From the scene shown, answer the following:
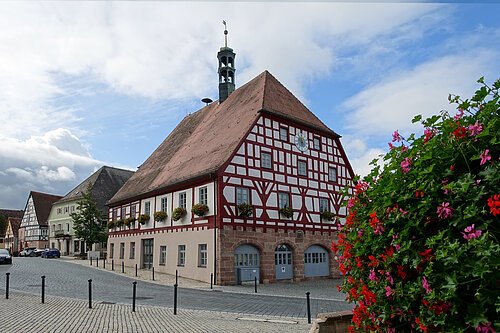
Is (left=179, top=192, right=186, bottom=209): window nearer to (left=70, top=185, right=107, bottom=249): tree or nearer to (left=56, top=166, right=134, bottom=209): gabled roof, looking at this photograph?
(left=70, top=185, right=107, bottom=249): tree

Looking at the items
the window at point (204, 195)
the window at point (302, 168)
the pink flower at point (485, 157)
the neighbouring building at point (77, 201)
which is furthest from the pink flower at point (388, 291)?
the neighbouring building at point (77, 201)

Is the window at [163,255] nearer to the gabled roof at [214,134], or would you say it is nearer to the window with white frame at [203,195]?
the gabled roof at [214,134]

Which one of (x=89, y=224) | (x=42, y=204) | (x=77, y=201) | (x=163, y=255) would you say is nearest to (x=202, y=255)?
(x=163, y=255)

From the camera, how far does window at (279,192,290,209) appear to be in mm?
26589

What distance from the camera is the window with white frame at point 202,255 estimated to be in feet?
80.1

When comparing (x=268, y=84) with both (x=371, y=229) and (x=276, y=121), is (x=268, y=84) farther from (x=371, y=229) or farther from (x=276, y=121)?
(x=371, y=229)

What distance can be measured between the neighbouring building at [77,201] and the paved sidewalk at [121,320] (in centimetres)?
4255

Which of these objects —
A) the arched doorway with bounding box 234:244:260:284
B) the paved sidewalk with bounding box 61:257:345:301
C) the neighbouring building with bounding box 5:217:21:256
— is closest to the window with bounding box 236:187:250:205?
the arched doorway with bounding box 234:244:260:284

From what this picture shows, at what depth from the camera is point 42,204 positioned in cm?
7238

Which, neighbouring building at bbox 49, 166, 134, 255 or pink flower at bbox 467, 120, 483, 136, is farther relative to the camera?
neighbouring building at bbox 49, 166, 134, 255

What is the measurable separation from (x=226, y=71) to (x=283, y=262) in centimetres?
1603

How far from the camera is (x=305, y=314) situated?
1278 cm

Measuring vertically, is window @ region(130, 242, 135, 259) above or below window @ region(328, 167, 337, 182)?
below

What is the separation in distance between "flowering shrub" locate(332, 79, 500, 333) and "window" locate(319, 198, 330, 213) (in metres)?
25.2
